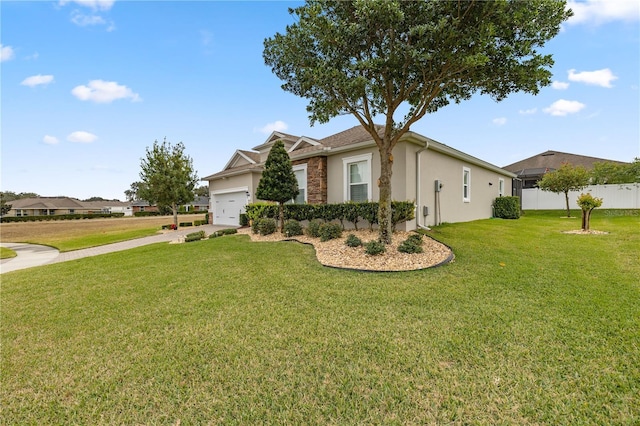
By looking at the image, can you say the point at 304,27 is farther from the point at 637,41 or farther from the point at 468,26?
the point at 637,41

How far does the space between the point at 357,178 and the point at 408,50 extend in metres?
5.28

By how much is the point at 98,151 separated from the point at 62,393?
66.0ft

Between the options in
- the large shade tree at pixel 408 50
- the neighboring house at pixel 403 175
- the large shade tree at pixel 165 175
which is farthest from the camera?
the large shade tree at pixel 165 175

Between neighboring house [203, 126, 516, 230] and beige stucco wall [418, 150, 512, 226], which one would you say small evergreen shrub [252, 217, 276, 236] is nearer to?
neighboring house [203, 126, 516, 230]

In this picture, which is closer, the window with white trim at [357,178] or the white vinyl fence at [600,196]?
the window with white trim at [357,178]

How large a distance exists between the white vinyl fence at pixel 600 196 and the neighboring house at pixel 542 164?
3703mm

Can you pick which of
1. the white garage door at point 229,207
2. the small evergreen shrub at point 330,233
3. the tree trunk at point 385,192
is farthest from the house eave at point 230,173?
the tree trunk at point 385,192

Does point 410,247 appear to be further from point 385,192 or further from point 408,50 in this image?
point 408,50

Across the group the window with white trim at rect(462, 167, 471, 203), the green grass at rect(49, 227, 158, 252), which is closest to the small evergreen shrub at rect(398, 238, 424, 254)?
the window with white trim at rect(462, 167, 471, 203)

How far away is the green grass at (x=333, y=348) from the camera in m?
2.09

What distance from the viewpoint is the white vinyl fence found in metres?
17.6

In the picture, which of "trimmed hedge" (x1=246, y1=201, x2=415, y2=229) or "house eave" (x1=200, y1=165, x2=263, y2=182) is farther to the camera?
"house eave" (x1=200, y1=165, x2=263, y2=182)

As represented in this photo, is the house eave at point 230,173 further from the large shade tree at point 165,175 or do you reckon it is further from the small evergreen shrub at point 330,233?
the small evergreen shrub at point 330,233

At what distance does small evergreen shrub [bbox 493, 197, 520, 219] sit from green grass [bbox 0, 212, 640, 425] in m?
10.4
